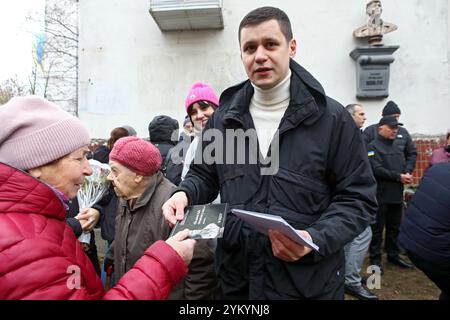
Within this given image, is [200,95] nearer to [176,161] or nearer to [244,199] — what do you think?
[176,161]

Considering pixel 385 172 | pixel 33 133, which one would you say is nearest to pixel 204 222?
pixel 33 133

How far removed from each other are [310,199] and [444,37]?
7893mm

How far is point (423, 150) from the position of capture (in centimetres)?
751

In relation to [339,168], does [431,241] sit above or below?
below

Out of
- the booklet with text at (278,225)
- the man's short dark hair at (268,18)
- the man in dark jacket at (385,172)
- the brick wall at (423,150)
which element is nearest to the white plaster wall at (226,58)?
the brick wall at (423,150)

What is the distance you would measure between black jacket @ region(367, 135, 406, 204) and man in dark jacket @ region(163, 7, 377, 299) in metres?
3.39

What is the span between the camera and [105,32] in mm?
8172

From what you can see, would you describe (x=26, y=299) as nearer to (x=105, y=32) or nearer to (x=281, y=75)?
(x=281, y=75)

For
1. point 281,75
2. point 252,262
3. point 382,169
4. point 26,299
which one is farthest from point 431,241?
point 382,169

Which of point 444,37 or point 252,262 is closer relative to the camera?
point 252,262

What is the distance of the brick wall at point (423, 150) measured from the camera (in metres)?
7.41

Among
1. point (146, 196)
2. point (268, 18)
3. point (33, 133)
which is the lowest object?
point (146, 196)

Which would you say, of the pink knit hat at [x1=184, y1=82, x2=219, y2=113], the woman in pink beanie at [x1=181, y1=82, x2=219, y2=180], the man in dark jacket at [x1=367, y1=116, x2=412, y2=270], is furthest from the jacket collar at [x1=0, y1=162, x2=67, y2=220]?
the man in dark jacket at [x1=367, y1=116, x2=412, y2=270]

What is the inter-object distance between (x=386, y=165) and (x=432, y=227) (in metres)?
2.77
